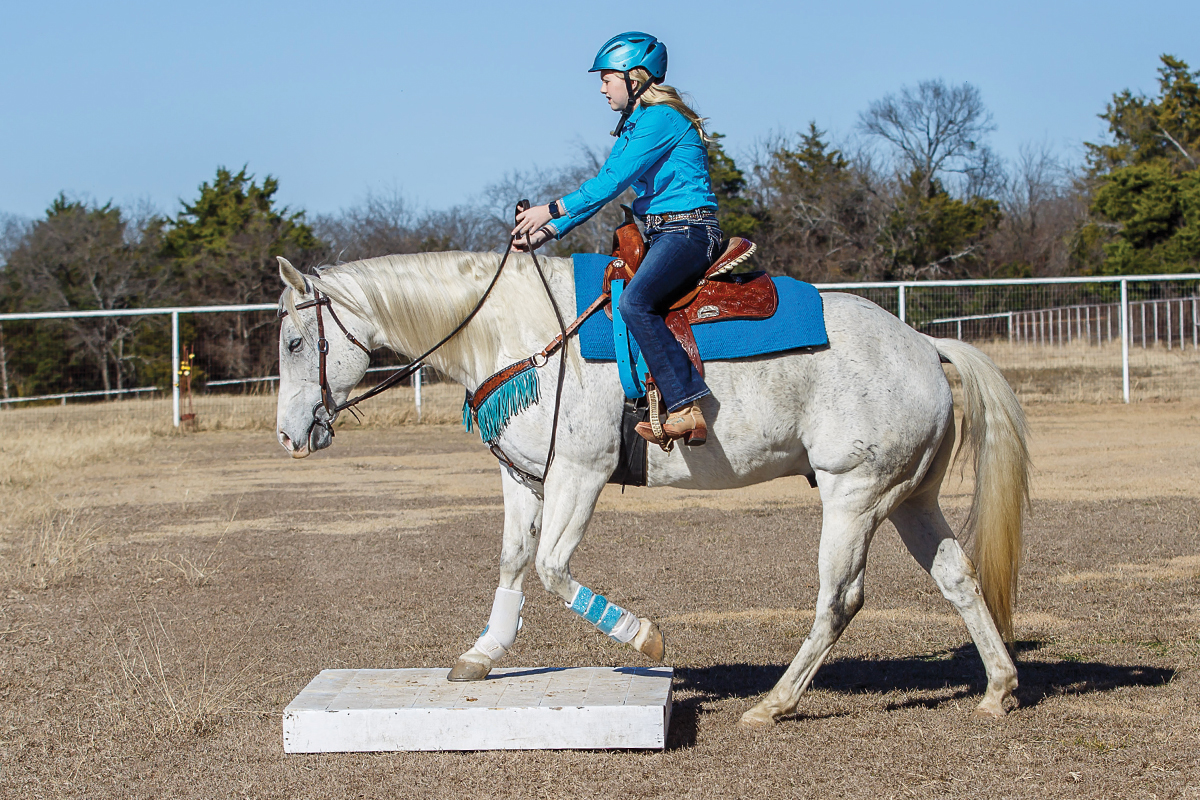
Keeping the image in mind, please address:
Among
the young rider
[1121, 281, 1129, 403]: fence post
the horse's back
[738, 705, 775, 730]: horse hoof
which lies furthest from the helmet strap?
[1121, 281, 1129, 403]: fence post

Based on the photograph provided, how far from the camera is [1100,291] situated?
67.9 feet

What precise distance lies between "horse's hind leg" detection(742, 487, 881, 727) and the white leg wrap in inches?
40.2

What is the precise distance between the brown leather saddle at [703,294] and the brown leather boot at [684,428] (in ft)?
0.74

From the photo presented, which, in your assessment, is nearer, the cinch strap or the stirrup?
the stirrup

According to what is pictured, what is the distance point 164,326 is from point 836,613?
2493 cm

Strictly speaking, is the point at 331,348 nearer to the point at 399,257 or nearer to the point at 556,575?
the point at 399,257

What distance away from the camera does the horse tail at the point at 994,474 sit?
185 inches

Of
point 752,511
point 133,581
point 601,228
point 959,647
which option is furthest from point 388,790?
point 601,228

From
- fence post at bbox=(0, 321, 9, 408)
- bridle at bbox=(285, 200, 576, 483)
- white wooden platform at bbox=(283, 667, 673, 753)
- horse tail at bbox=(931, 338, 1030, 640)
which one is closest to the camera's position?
white wooden platform at bbox=(283, 667, 673, 753)

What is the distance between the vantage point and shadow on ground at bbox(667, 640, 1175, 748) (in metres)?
4.71

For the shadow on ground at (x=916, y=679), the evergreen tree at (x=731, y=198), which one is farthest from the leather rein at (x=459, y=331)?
the evergreen tree at (x=731, y=198)

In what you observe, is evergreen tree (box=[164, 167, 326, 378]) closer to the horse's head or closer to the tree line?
the tree line

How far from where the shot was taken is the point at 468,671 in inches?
176

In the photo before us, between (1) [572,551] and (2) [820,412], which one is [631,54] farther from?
(1) [572,551]
